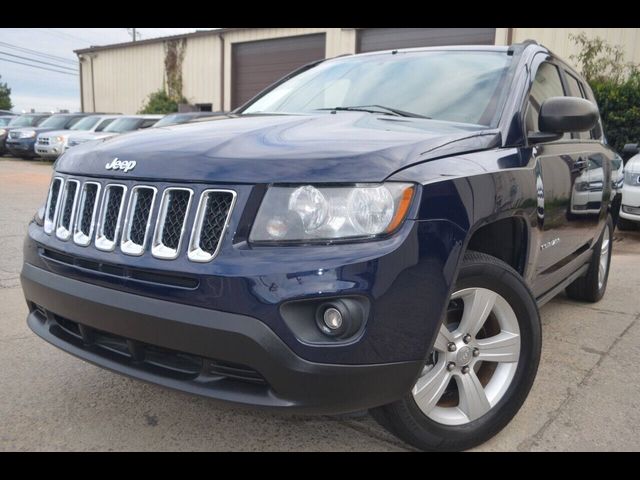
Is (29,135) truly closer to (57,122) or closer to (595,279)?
(57,122)

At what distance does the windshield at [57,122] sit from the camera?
65.4ft

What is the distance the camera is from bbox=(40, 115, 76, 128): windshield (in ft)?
65.4

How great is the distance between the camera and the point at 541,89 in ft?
10.7

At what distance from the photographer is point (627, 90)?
36.9ft

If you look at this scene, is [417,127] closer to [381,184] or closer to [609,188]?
[381,184]

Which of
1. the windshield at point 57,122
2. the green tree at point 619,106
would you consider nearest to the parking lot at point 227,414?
the green tree at point 619,106

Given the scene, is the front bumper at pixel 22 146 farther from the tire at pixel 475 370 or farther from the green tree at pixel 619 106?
the tire at pixel 475 370

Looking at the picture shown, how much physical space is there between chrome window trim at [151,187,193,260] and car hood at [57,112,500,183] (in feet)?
0.20

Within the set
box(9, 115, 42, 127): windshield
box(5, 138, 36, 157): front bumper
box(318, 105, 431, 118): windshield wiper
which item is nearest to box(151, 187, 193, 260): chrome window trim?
box(318, 105, 431, 118): windshield wiper

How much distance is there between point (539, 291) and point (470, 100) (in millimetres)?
1076

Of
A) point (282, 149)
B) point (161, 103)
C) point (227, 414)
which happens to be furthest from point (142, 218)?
point (161, 103)

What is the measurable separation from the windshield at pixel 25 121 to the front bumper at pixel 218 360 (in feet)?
74.4

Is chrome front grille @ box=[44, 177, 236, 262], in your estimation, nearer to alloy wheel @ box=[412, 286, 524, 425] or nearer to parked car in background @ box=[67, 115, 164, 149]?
alloy wheel @ box=[412, 286, 524, 425]

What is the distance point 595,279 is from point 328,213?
333cm
